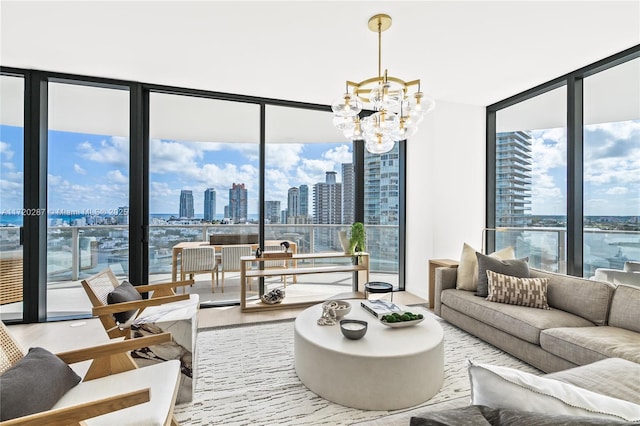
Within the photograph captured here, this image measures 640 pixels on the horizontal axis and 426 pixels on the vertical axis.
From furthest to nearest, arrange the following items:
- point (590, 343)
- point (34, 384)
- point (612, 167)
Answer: point (612, 167) < point (590, 343) < point (34, 384)

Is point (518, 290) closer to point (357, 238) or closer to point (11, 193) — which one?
point (357, 238)

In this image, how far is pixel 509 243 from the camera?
4.41 metres

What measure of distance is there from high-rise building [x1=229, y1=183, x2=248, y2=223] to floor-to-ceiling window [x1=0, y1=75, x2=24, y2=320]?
2150mm

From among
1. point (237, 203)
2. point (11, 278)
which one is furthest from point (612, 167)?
point (11, 278)

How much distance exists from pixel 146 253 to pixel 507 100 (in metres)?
5.24

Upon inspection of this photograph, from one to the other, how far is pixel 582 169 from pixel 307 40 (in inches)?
132

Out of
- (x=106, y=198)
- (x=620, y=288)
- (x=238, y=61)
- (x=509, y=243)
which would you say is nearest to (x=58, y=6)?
(x=238, y=61)

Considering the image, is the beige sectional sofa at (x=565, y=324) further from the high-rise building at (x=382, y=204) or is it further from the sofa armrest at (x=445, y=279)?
the high-rise building at (x=382, y=204)

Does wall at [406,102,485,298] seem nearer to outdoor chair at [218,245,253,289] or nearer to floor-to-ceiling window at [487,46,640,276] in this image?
floor-to-ceiling window at [487,46,640,276]

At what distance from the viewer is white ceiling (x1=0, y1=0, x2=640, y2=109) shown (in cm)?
231

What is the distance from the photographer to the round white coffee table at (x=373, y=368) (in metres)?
1.86

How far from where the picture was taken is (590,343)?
1969 mm

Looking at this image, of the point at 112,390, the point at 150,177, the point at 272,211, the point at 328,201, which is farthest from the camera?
the point at 328,201

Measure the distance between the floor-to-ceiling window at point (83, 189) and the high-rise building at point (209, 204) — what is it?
901mm
